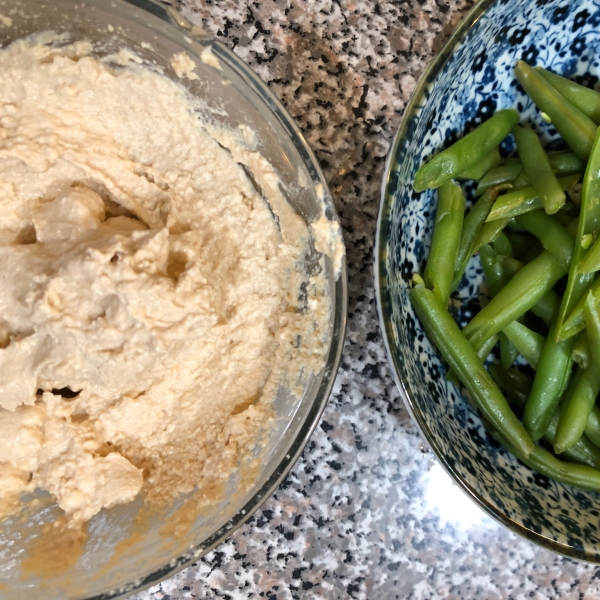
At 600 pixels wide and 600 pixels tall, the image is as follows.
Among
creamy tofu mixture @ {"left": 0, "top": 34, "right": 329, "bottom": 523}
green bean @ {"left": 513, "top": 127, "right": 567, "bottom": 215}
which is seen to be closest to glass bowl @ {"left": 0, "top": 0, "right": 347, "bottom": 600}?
creamy tofu mixture @ {"left": 0, "top": 34, "right": 329, "bottom": 523}

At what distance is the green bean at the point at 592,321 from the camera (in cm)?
95

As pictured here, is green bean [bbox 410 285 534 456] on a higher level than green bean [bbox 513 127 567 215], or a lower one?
lower

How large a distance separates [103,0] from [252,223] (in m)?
0.51

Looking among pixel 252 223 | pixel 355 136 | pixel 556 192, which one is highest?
pixel 556 192

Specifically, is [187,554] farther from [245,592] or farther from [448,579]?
[448,579]

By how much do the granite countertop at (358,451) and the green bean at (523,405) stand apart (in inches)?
9.5

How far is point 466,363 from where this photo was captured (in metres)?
1.04

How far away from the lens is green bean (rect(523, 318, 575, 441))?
105cm

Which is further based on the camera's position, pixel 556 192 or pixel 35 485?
pixel 35 485

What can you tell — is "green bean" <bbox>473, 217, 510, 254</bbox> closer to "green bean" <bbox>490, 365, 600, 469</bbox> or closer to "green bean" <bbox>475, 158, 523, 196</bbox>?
"green bean" <bbox>475, 158, 523, 196</bbox>

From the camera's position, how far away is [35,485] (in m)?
1.15

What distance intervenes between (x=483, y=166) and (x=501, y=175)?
1.6 inches

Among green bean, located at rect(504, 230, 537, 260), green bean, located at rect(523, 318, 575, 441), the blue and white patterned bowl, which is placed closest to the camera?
the blue and white patterned bowl

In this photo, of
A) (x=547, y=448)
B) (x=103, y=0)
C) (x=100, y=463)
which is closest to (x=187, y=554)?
(x=100, y=463)
